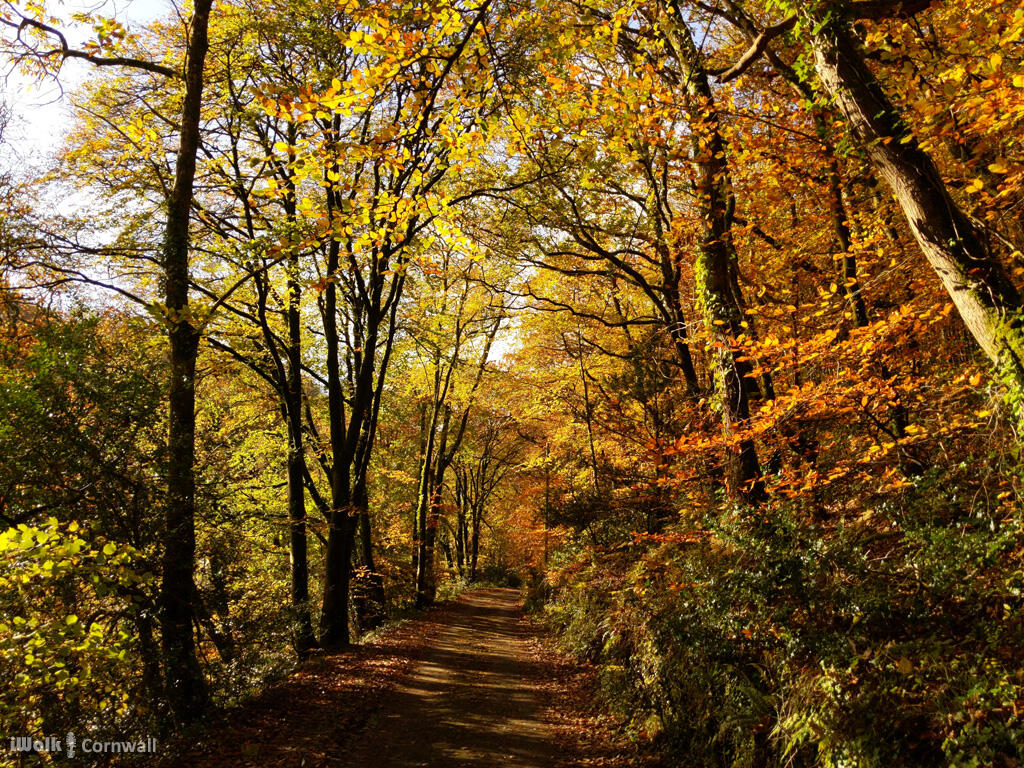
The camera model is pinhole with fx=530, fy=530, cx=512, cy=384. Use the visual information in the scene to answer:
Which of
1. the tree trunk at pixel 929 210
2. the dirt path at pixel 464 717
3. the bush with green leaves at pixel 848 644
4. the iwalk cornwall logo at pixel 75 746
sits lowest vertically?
the dirt path at pixel 464 717

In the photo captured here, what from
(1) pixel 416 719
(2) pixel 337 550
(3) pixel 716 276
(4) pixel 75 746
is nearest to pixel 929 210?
(3) pixel 716 276

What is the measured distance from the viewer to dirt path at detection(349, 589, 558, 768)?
616 cm

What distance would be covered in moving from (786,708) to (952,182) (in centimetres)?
706

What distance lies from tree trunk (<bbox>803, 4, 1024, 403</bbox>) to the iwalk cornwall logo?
26.3 ft

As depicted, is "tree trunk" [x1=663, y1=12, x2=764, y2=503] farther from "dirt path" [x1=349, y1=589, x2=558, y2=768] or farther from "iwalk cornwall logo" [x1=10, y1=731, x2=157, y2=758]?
"iwalk cornwall logo" [x1=10, y1=731, x2=157, y2=758]

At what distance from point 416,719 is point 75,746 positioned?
376cm

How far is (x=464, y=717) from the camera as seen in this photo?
295 inches

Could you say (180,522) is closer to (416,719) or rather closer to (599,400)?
(416,719)

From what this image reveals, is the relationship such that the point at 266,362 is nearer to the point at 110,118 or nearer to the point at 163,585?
the point at 110,118

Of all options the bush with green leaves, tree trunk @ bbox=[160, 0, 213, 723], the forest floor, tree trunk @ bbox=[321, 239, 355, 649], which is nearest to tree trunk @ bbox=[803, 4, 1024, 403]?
the bush with green leaves

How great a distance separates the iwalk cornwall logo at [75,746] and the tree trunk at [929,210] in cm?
801

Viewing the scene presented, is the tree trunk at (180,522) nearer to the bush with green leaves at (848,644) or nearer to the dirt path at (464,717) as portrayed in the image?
the dirt path at (464,717)

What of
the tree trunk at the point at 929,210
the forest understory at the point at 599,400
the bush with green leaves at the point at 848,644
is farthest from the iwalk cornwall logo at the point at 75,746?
the tree trunk at the point at 929,210

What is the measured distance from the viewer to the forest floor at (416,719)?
5.93 meters
